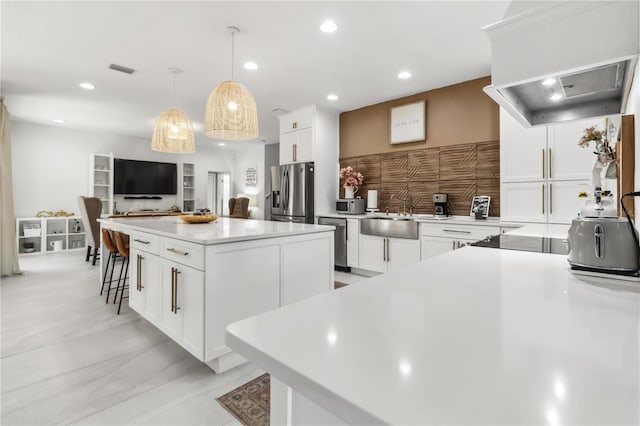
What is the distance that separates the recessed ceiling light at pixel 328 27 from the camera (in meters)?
2.64

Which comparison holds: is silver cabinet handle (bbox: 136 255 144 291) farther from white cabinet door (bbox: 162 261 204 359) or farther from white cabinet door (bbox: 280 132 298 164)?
white cabinet door (bbox: 280 132 298 164)

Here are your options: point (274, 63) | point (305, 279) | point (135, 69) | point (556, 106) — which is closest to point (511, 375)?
point (556, 106)

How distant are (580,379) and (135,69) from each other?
14.5 feet

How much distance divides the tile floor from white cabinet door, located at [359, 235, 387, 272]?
2382mm

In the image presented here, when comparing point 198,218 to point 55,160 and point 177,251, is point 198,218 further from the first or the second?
point 55,160

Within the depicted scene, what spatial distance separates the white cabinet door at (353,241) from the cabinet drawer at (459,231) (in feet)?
3.15

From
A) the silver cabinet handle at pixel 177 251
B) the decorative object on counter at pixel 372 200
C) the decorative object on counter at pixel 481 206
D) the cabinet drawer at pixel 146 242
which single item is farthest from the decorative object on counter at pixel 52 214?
the decorative object on counter at pixel 481 206

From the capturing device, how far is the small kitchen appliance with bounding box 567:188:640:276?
2.85 ft

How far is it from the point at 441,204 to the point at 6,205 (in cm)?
576

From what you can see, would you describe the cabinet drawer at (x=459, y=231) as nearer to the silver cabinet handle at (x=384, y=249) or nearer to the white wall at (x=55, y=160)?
the silver cabinet handle at (x=384, y=249)

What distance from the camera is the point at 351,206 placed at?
465 centimetres

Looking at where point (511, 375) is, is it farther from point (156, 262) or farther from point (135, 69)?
point (135, 69)

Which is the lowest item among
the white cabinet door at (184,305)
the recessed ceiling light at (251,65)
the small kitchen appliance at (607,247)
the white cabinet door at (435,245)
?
the white cabinet door at (184,305)

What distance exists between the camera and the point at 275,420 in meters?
0.55
